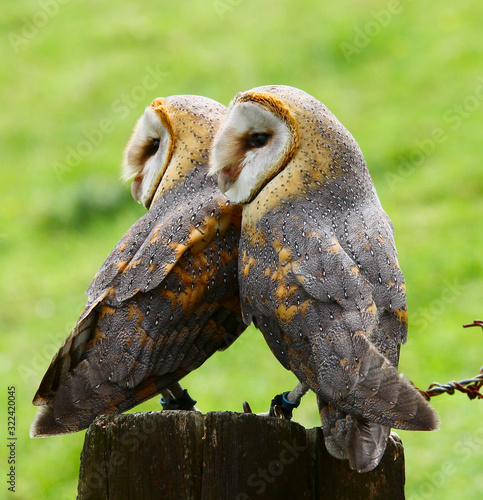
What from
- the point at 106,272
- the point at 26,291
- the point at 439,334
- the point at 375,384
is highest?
the point at 26,291

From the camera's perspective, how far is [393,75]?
37.5 feet

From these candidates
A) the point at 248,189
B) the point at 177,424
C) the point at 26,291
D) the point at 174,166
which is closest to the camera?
the point at 177,424

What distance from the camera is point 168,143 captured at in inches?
136

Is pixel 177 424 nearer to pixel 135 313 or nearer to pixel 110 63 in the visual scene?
pixel 135 313

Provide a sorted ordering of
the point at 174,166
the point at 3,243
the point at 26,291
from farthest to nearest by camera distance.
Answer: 1. the point at 3,243
2. the point at 26,291
3. the point at 174,166

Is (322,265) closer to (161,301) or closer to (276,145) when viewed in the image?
(276,145)

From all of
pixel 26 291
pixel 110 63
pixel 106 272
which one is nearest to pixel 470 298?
pixel 26 291

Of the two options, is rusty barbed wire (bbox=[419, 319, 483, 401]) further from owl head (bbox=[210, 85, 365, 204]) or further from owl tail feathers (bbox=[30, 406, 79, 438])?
owl tail feathers (bbox=[30, 406, 79, 438])

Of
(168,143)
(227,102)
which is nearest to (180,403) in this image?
(168,143)

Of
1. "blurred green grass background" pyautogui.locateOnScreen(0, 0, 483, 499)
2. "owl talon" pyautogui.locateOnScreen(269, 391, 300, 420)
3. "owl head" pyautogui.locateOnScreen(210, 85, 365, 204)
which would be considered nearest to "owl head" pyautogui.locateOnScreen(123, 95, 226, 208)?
"owl head" pyautogui.locateOnScreen(210, 85, 365, 204)

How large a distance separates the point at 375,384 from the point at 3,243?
774 cm

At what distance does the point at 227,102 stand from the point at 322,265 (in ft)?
25.0

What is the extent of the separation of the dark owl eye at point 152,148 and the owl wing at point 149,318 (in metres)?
0.40

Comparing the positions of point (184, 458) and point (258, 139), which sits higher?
point (258, 139)
